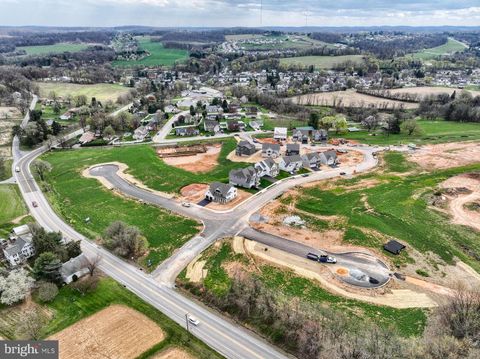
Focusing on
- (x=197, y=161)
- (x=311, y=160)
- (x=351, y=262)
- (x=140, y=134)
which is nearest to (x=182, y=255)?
(x=351, y=262)

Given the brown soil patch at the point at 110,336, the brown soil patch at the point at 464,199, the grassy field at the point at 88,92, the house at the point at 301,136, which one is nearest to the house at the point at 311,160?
the house at the point at 301,136

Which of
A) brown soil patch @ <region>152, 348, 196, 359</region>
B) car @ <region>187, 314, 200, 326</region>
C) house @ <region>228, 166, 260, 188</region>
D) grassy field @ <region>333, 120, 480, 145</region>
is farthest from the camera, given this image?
grassy field @ <region>333, 120, 480, 145</region>

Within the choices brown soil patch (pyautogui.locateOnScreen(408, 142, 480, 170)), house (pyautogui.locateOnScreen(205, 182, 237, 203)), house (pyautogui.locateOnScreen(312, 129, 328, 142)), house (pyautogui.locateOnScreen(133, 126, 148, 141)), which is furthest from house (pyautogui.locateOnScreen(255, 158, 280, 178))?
house (pyautogui.locateOnScreen(133, 126, 148, 141))

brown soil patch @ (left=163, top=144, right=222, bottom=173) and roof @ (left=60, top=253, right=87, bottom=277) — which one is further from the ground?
roof @ (left=60, top=253, right=87, bottom=277)

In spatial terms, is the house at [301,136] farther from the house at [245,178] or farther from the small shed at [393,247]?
the small shed at [393,247]

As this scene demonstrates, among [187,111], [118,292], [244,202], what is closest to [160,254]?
[118,292]

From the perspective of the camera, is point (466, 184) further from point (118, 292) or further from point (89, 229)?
point (89, 229)

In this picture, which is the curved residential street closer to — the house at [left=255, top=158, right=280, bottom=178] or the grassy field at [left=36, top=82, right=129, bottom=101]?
the house at [left=255, top=158, right=280, bottom=178]
